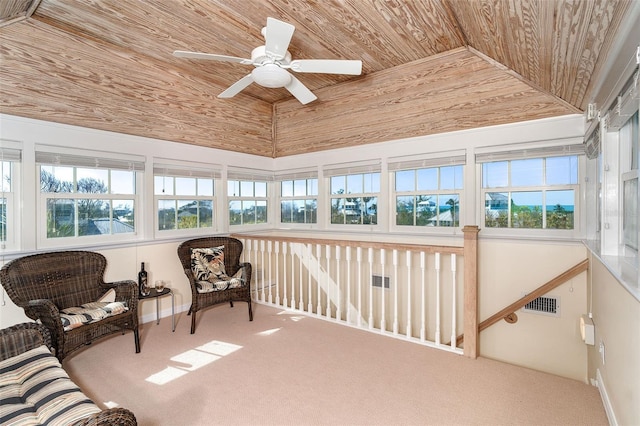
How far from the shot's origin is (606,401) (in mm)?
1954

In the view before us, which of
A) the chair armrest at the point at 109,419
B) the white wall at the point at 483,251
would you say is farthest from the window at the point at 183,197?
the chair armrest at the point at 109,419

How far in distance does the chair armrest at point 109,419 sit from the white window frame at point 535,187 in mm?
3493

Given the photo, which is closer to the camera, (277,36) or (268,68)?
(277,36)

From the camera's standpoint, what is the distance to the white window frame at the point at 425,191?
Answer: 362cm

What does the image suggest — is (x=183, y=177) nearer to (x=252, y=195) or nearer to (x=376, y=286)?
(x=252, y=195)

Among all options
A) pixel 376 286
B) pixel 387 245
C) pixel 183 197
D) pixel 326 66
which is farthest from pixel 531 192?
pixel 183 197

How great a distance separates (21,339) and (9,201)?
1.66 m

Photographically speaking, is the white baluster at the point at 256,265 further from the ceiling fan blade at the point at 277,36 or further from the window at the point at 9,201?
the ceiling fan blade at the point at 277,36

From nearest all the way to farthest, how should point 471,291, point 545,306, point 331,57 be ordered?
1. point 471,291
2. point 545,306
3. point 331,57

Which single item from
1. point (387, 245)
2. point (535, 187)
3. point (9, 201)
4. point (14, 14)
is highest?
point (14, 14)

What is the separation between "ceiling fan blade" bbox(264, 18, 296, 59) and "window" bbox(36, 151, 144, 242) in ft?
7.49

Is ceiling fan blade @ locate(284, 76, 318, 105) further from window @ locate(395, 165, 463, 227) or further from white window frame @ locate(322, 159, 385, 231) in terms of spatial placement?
window @ locate(395, 165, 463, 227)

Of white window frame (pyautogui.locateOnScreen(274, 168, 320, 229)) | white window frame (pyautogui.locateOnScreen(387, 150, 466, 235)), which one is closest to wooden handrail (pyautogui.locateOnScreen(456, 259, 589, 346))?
white window frame (pyautogui.locateOnScreen(387, 150, 466, 235))

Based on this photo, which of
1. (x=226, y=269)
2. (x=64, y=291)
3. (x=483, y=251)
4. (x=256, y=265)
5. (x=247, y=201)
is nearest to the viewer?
(x=64, y=291)
